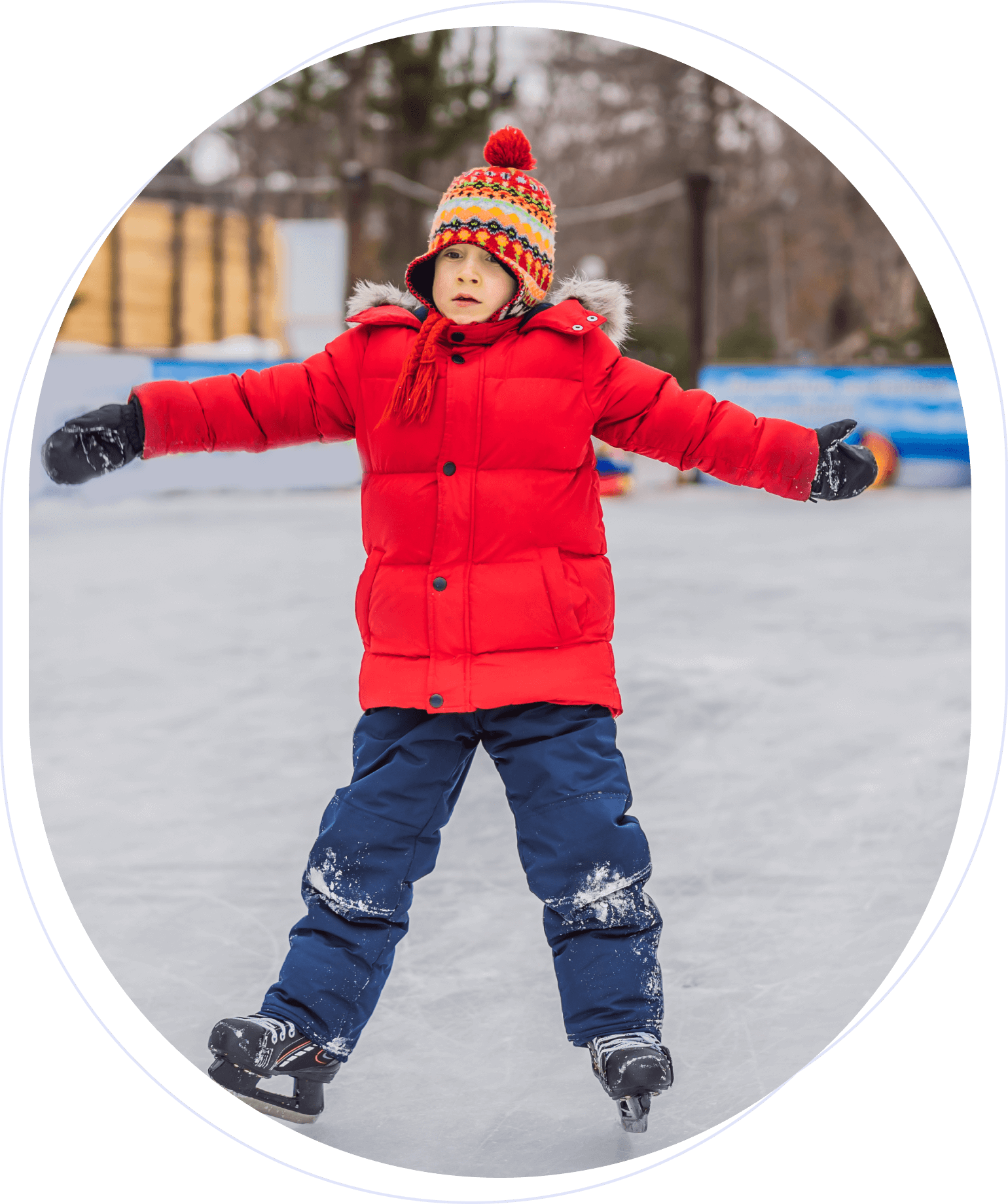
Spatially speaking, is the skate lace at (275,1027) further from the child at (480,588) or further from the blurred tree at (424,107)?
the blurred tree at (424,107)

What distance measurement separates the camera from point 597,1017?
143 centimetres

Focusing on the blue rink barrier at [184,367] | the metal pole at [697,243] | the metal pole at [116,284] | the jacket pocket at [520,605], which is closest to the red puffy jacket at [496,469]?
the jacket pocket at [520,605]

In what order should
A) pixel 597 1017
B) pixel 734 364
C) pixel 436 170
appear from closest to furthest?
pixel 597 1017 < pixel 734 364 < pixel 436 170

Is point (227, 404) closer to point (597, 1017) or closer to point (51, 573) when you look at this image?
point (597, 1017)

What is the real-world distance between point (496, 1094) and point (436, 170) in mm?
15237

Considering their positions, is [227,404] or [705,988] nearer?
[227,404]

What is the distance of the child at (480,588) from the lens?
1.43 m

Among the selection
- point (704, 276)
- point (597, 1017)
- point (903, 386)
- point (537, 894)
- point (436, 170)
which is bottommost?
point (597, 1017)

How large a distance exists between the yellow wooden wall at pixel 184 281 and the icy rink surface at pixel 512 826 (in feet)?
28.8

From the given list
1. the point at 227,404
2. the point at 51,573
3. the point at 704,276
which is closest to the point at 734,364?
the point at 704,276

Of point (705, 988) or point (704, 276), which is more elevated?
point (704, 276)

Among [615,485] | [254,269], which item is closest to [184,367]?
[615,485]

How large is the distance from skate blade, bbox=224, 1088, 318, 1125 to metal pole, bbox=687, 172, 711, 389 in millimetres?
8734

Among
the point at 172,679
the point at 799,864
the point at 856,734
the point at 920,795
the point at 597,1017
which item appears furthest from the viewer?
the point at 172,679
